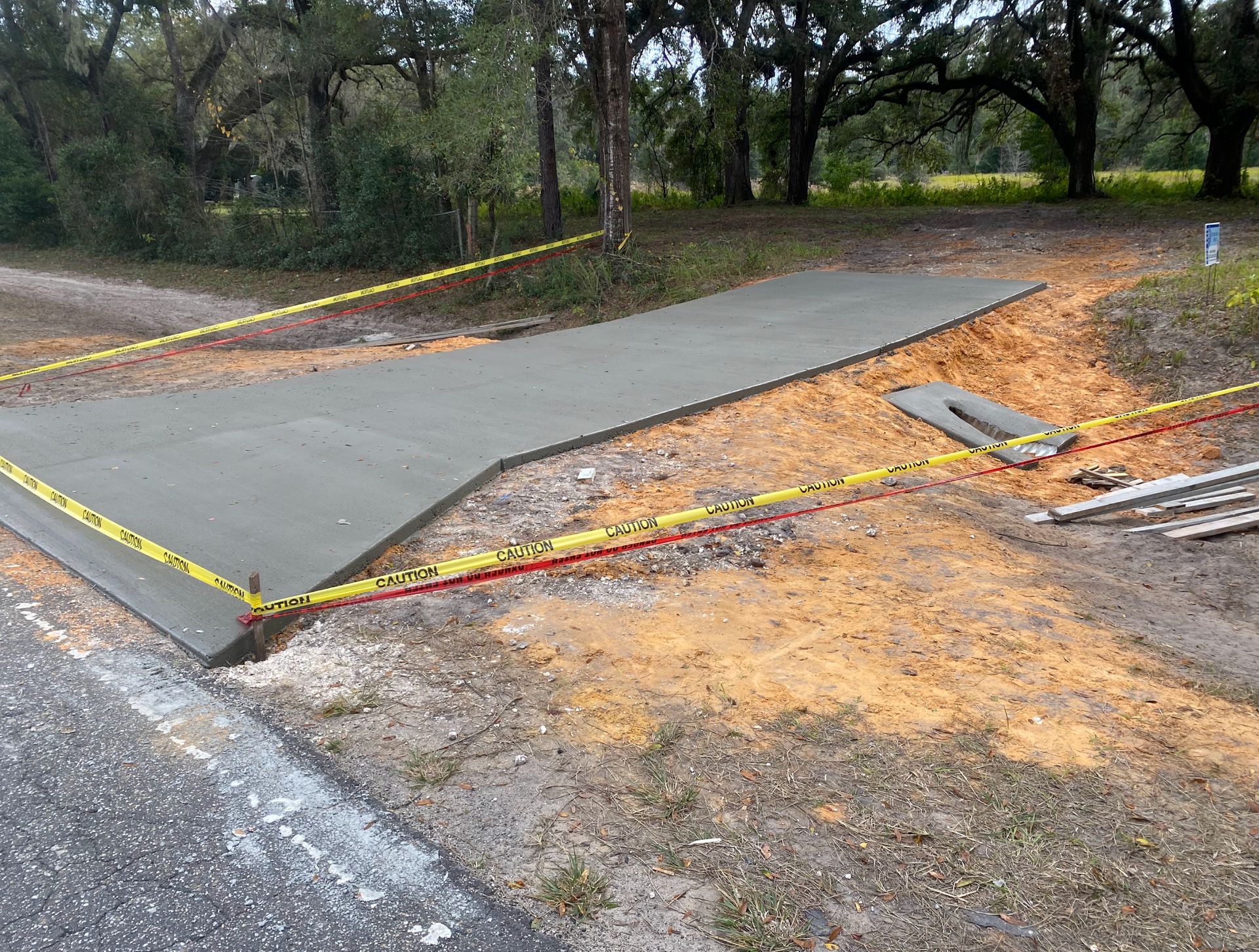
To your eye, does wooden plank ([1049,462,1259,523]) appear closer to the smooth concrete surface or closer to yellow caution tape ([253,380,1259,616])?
yellow caution tape ([253,380,1259,616])

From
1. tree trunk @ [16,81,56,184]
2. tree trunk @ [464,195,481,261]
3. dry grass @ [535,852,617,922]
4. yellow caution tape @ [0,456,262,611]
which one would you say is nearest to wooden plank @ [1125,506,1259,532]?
dry grass @ [535,852,617,922]

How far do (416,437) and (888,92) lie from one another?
22164 millimetres

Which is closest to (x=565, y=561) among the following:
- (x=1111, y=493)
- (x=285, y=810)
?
(x=285, y=810)

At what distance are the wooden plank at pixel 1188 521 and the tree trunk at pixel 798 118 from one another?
17.9 metres

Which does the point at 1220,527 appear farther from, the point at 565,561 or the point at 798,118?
the point at 798,118

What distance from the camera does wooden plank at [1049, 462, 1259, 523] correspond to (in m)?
6.90

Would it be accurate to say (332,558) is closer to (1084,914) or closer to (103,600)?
(103,600)

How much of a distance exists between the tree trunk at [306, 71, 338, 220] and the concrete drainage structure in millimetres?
18324

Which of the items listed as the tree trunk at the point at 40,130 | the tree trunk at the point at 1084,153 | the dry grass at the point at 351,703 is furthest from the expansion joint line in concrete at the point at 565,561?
the tree trunk at the point at 40,130

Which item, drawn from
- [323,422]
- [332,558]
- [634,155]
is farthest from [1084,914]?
[634,155]

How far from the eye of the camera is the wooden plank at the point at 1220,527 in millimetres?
6301

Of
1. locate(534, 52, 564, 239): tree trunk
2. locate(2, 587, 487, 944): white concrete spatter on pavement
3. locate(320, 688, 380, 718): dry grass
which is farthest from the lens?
locate(534, 52, 564, 239): tree trunk

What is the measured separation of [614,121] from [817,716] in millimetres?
13358

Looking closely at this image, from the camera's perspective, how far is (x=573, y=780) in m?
3.39
